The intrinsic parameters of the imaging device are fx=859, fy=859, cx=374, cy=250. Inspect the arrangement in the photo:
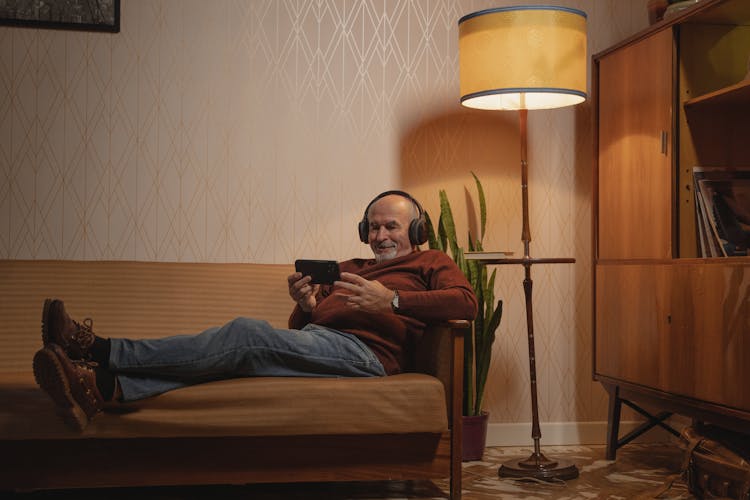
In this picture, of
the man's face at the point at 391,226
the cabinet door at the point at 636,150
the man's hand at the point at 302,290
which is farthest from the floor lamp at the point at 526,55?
the man's hand at the point at 302,290

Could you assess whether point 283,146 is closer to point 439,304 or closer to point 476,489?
point 439,304

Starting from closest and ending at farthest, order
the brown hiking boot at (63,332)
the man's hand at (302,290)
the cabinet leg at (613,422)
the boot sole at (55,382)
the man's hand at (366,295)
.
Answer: the boot sole at (55,382)
the brown hiking boot at (63,332)
the man's hand at (366,295)
the man's hand at (302,290)
the cabinet leg at (613,422)

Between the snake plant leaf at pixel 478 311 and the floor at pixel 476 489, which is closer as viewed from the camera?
the floor at pixel 476 489

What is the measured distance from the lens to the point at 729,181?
2945mm

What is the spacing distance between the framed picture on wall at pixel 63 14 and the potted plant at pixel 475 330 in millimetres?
1523

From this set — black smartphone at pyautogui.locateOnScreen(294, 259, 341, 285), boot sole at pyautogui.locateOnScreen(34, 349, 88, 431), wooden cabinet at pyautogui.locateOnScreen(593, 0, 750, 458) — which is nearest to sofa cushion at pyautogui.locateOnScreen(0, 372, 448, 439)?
boot sole at pyautogui.locateOnScreen(34, 349, 88, 431)

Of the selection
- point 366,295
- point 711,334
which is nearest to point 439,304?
point 366,295

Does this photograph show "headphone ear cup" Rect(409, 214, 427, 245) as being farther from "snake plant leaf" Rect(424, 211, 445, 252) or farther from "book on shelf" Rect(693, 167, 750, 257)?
"book on shelf" Rect(693, 167, 750, 257)

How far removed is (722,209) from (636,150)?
406 millimetres

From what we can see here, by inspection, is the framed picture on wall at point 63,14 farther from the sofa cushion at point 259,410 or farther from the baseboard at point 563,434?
the baseboard at point 563,434

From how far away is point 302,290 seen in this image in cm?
282

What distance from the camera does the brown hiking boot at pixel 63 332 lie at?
2266 mm

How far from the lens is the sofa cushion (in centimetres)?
240

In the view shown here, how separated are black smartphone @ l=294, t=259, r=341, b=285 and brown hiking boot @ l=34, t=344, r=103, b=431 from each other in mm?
736
